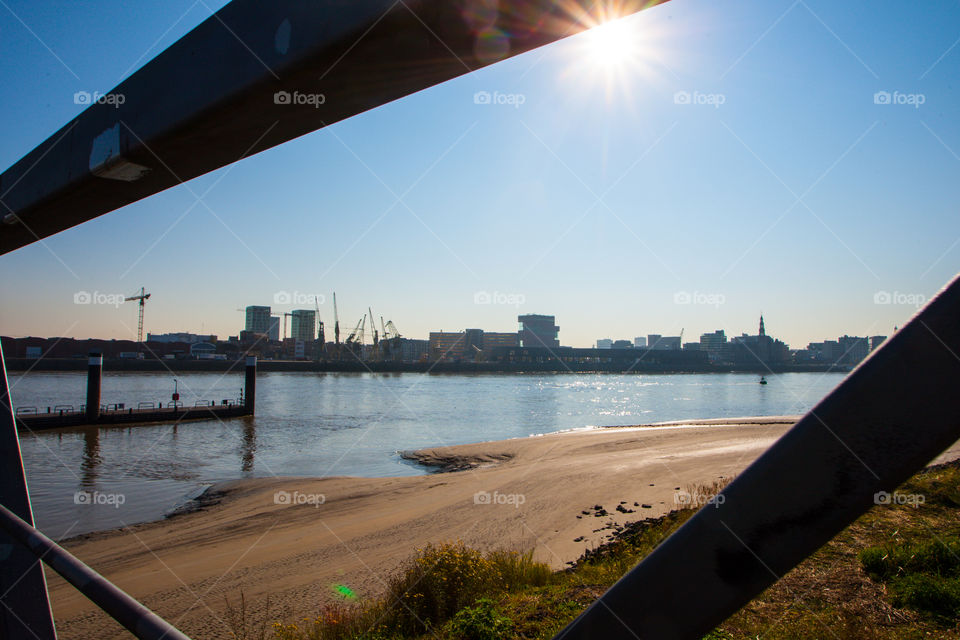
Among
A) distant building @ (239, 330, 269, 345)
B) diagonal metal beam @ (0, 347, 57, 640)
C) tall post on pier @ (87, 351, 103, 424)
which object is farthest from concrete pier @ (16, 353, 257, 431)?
distant building @ (239, 330, 269, 345)

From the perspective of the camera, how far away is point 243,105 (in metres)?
1.26

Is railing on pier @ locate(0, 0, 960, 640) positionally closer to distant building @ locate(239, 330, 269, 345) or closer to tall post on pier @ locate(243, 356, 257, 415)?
tall post on pier @ locate(243, 356, 257, 415)

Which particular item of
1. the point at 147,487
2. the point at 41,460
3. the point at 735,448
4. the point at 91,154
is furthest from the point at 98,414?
the point at 91,154

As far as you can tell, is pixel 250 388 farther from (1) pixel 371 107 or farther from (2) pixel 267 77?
(2) pixel 267 77

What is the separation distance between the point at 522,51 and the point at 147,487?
2394 centimetres

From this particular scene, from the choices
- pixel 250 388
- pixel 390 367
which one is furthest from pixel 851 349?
pixel 250 388

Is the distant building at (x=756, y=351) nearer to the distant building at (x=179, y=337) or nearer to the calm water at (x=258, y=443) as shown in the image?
the calm water at (x=258, y=443)

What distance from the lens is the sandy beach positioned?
8.80 m

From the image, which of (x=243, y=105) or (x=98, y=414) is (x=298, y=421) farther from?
(x=243, y=105)

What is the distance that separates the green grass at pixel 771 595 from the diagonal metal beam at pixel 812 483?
405 cm

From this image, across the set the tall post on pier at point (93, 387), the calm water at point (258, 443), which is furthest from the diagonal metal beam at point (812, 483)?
the tall post on pier at point (93, 387)

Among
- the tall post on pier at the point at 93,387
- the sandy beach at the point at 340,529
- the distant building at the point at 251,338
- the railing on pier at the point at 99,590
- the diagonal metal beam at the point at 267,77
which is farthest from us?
the distant building at the point at 251,338

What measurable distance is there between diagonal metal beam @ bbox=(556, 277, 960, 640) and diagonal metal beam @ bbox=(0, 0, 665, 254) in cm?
73

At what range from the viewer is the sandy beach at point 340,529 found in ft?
28.9
